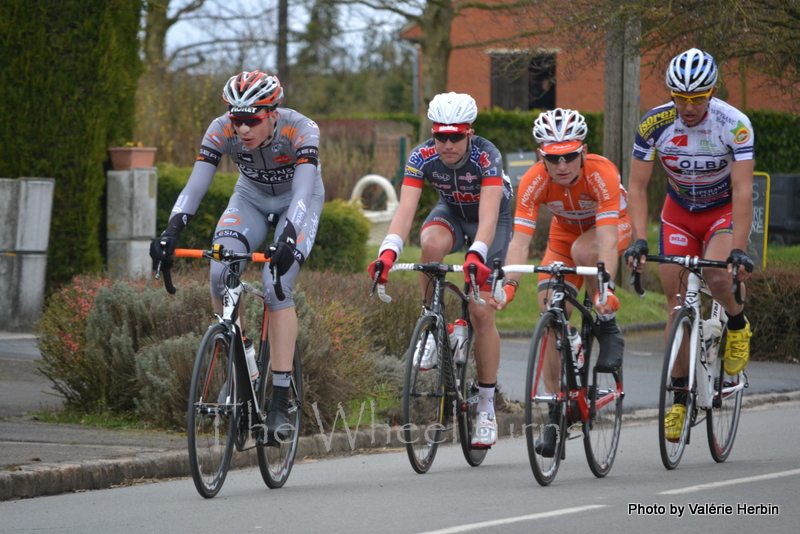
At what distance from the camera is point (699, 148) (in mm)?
7156

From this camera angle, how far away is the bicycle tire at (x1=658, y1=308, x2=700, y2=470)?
22.6 ft

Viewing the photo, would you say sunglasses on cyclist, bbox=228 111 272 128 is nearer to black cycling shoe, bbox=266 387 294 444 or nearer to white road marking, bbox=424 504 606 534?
black cycling shoe, bbox=266 387 294 444

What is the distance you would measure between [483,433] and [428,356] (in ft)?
2.51

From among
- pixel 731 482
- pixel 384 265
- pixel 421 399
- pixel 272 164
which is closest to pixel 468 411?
pixel 421 399

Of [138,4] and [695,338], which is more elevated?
[138,4]

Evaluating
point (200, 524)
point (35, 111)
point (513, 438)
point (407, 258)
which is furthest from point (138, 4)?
point (200, 524)

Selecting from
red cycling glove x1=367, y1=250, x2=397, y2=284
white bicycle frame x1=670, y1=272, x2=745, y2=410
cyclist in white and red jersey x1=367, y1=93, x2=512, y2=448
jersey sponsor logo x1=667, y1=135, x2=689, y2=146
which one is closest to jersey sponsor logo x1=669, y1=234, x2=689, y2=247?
white bicycle frame x1=670, y1=272, x2=745, y2=410

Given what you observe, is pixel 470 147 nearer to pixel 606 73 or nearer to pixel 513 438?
pixel 513 438

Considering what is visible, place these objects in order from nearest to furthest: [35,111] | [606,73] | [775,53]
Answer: [775,53]
[35,111]
[606,73]

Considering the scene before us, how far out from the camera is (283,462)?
6.61 meters

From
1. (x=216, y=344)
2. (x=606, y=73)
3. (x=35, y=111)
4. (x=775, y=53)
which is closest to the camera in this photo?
(x=216, y=344)

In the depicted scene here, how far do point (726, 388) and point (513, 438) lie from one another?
207 cm

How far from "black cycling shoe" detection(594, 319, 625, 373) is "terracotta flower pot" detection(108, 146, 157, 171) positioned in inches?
351

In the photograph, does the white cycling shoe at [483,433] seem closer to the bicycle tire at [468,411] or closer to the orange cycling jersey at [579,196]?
the bicycle tire at [468,411]
